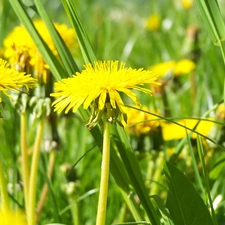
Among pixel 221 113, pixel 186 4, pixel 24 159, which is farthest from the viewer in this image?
pixel 186 4

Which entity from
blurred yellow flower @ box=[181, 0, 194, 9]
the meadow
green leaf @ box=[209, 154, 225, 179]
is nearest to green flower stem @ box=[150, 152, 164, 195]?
the meadow

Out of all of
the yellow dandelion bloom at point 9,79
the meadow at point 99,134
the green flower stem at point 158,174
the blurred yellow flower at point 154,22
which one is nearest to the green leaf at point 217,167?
the meadow at point 99,134

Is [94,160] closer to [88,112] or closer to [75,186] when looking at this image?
[75,186]

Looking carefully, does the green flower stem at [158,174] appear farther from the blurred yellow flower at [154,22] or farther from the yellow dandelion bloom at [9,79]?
the blurred yellow flower at [154,22]

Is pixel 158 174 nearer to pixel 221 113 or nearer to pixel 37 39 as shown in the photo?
pixel 221 113

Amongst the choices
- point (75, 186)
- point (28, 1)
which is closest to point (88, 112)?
point (28, 1)

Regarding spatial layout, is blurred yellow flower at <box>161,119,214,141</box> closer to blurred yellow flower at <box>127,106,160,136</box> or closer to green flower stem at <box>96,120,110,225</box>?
blurred yellow flower at <box>127,106,160,136</box>

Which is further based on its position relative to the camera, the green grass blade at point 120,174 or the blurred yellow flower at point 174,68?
the blurred yellow flower at point 174,68

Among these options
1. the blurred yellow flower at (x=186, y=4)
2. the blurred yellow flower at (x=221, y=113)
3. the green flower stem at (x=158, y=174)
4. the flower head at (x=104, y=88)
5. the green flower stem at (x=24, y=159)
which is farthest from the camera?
the blurred yellow flower at (x=186, y=4)

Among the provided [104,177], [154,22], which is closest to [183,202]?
[104,177]
